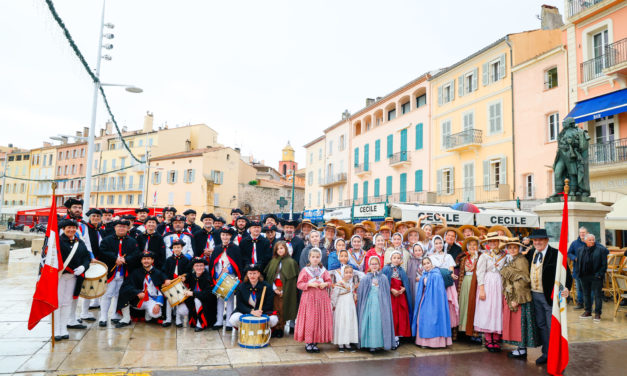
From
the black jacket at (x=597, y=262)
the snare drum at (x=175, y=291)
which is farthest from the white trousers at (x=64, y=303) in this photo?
the black jacket at (x=597, y=262)

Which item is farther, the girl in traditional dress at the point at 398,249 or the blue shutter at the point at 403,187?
the blue shutter at the point at 403,187

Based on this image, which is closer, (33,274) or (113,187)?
(33,274)

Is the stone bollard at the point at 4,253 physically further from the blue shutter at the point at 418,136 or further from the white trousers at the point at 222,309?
the blue shutter at the point at 418,136

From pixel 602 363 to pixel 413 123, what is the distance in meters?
24.6

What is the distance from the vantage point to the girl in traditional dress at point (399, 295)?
23.1 feet

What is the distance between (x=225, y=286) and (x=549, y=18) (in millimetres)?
23926

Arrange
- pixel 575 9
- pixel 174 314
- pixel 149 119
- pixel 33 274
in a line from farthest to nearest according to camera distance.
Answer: pixel 149 119 → pixel 575 9 → pixel 33 274 → pixel 174 314

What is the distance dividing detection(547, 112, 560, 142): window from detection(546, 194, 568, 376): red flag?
51.8 ft

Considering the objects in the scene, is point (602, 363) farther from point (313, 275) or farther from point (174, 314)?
point (174, 314)

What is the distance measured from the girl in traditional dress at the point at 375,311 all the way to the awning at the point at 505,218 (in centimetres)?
901

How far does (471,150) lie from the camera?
24.5 m

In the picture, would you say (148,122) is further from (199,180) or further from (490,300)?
(490,300)

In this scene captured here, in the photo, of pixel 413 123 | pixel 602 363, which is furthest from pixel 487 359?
pixel 413 123

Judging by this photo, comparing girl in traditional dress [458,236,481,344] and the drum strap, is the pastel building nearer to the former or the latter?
girl in traditional dress [458,236,481,344]
